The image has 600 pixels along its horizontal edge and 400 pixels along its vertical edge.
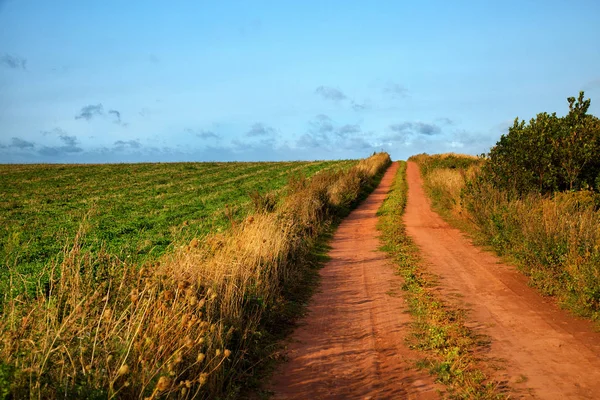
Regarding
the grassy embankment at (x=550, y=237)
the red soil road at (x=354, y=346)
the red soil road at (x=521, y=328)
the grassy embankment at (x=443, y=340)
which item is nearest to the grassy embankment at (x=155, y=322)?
the red soil road at (x=354, y=346)

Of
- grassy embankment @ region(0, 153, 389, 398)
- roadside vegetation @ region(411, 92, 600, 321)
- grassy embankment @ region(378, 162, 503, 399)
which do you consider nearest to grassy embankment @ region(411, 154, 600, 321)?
roadside vegetation @ region(411, 92, 600, 321)

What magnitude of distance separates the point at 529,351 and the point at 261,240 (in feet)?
16.6

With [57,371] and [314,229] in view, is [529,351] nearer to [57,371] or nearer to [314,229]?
[57,371]

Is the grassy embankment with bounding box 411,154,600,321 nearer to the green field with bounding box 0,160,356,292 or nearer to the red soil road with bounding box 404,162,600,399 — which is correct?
the red soil road with bounding box 404,162,600,399

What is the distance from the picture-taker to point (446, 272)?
11031 millimetres

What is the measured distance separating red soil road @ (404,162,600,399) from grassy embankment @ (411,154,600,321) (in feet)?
1.21

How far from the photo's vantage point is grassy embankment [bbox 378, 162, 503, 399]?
5.58 meters

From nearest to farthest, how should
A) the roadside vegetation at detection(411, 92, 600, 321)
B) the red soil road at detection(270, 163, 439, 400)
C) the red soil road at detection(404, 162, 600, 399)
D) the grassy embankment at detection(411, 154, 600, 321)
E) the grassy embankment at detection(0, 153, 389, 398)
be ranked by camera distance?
1. the grassy embankment at detection(0, 153, 389, 398)
2. the red soil road at detection(270, 163, 439, 400)
3. the red soil road at detection(404, 162, 600, 399)
4. the grassy embankment at detection(411, 154, 600, 321)
5. the roadside vegetation at detection(411, 92, 600, 321)

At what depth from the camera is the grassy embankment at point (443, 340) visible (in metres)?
5.58

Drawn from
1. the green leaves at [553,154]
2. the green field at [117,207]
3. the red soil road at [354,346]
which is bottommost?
the red soil road at [354,346]

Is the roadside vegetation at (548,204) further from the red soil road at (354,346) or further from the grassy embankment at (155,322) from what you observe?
the grassy embankment at (155,322)

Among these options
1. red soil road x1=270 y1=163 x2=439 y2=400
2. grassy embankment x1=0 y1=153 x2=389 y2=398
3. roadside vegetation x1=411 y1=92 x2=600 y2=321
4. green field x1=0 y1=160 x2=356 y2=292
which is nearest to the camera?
grassy embankment x1=0 y1=153 x2=389 y2=398

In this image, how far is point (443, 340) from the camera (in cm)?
680

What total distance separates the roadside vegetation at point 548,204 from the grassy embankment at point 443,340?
2.36m
